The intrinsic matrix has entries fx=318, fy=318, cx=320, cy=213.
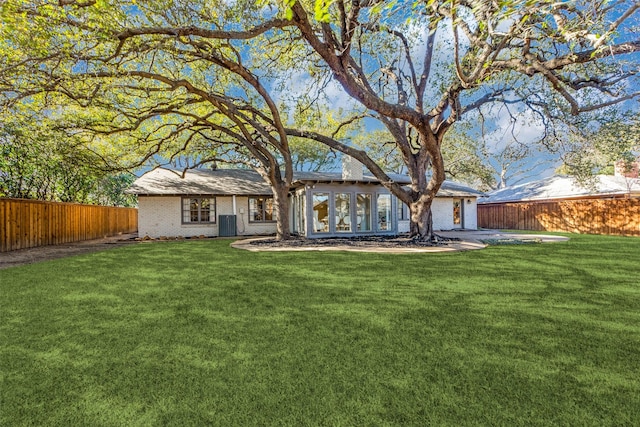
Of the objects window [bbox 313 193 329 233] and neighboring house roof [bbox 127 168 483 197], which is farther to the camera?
neighboring house roof [bbox 127 168 483 197]

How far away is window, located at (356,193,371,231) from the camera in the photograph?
14977 mm

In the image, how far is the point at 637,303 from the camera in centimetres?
387

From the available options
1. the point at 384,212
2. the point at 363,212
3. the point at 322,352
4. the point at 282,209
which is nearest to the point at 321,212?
the point at 363,212

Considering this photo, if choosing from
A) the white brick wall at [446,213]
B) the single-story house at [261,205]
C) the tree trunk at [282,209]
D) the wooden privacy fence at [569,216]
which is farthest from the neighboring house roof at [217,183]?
the wooden privacy fence at [569,216]

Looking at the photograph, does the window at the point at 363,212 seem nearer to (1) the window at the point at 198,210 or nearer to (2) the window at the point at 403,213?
(2) the window at the point at 403,213

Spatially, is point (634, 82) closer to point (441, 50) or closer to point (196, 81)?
point (441, 50)

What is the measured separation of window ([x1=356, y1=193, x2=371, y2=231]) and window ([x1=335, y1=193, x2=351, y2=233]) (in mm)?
465

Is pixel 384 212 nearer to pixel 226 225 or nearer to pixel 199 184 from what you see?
pixel 226 225

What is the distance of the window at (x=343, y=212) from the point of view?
1460cm

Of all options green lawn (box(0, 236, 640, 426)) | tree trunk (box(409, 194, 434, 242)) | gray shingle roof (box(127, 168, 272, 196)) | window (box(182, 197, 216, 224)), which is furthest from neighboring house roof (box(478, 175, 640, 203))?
window (box(182, 197, 216, 224))

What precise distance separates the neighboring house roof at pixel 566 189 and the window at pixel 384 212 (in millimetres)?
8157

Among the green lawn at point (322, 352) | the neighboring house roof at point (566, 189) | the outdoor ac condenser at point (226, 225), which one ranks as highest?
the neighboring house roof at point (566, 189)

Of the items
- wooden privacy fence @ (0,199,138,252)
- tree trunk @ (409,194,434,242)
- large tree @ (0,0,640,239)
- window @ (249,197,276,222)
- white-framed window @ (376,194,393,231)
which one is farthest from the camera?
window @ (249,197,276,222)

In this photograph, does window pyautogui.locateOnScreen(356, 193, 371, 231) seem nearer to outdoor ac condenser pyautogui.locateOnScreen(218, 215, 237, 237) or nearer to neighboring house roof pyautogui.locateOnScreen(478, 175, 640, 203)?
outdoor ac condenser pyautogui.locateOnScreen(218, 215, 237, 237)
